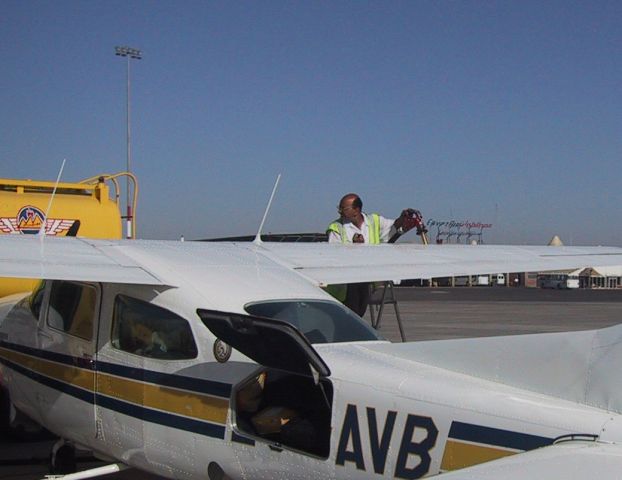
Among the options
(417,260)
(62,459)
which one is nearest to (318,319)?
(417,260)

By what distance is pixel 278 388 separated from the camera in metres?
4.54

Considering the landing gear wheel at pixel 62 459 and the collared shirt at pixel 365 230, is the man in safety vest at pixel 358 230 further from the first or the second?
the landing gear wheel at pixel 62 459

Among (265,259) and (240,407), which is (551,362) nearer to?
(240,407)

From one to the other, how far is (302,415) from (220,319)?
894 mm

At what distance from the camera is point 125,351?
199 inches

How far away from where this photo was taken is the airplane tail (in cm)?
313

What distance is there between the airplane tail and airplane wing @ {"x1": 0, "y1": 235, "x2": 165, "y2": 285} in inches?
80.9

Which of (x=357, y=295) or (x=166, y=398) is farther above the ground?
(x=357, y=295)

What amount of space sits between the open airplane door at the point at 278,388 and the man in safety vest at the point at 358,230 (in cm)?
354

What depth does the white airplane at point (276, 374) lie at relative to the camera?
10.5 ft

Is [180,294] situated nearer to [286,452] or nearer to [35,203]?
[286,452]

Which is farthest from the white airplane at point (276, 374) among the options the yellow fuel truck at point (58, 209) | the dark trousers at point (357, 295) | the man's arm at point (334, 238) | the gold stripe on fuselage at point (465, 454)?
the yellow fuel truck at point (58, 209)

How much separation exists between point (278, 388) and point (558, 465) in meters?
2.21

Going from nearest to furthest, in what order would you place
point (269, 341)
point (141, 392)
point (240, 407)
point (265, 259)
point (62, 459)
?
point (269, 341) < point (240, 407) < point (141, 392) < point (265, 259) < point (62, 459)
